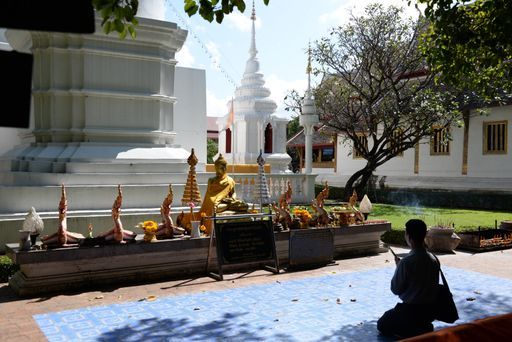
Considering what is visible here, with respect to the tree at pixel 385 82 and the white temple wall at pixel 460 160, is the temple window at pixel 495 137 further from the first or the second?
the tree at pixel 385 82

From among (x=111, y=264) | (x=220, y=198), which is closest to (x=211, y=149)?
(x=220, y=198)

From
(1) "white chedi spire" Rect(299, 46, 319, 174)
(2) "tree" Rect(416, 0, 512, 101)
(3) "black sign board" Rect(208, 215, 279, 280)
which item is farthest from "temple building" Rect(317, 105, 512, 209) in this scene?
(3) "black sign board" Rect(208, 215, 279, 280)

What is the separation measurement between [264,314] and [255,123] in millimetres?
22835

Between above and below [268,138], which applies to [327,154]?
below

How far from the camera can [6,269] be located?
9.05 meters

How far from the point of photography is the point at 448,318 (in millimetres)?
5809

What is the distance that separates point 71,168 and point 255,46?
2097 cm

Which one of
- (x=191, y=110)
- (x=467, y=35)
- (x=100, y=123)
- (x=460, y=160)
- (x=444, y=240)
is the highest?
(x=467, y=35)

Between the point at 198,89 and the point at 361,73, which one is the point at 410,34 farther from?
the point at 198,89

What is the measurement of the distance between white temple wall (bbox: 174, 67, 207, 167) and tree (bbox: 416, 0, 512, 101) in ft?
27.0

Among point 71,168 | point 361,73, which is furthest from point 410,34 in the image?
point 71,168

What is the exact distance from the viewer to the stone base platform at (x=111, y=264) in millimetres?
8156

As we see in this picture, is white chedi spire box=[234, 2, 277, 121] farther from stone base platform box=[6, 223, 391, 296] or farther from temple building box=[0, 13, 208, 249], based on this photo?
stone base platform box=[6, 223, 391, 296]

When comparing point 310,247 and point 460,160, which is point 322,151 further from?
point 310,247
